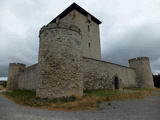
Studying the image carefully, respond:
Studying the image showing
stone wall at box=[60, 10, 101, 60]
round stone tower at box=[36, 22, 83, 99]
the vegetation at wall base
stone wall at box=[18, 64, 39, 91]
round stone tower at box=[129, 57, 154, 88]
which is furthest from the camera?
round stone tower at box=[129, 57, 154, 88]

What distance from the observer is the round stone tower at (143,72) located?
1975cm

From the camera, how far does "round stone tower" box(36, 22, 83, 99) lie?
25.7 ft

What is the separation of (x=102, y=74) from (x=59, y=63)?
277 inches

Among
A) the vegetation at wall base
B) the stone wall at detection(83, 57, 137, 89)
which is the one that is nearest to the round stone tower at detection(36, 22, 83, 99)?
the vegetation at wall base

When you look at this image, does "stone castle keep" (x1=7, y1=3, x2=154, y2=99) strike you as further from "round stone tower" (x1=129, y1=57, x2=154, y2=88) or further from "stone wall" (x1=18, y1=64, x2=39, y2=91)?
"round stone tower" (x1=129, y1=57, x2=154, y2=88)

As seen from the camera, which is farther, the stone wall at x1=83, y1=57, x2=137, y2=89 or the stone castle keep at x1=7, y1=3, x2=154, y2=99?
the stone wall at x1=83, y1=57, x2=137, y2=89

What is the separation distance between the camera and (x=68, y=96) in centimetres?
777

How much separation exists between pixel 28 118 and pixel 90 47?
15.0 metres

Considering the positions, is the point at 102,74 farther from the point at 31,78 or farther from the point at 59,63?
the point at 31,78

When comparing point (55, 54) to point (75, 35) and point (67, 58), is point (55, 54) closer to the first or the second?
point (67, 58)

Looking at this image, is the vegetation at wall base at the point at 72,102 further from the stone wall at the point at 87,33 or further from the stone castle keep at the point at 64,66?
the stone wall at the point at 87,33

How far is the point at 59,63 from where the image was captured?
812 centimetres

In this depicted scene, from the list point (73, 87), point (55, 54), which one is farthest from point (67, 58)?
point (73, 87)

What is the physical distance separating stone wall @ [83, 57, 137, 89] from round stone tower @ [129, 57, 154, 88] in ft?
12.6
